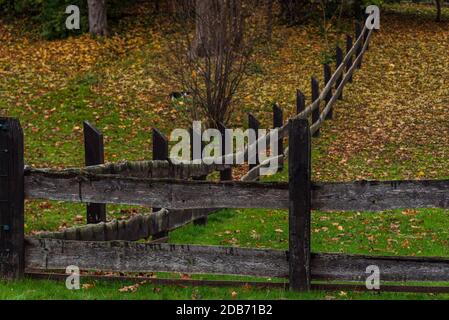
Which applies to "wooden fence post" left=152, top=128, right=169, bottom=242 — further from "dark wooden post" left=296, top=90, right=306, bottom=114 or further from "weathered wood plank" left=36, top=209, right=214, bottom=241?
"dark wooden post" left=296, top=90, right=306, bottom=114

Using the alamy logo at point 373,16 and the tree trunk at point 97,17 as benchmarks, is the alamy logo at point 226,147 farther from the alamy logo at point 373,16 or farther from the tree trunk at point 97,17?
the alamy logo at point 373,16

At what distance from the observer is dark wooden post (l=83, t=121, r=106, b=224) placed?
367 inches

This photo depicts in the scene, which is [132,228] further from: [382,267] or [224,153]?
[224,153]

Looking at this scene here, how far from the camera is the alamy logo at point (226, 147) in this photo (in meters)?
12.7

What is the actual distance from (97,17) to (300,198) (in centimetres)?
2187

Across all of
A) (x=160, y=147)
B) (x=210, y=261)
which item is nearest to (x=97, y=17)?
(x=160, y=147)

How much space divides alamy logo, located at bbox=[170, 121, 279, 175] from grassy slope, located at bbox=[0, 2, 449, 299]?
81cm

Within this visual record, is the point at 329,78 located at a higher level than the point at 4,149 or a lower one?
higher

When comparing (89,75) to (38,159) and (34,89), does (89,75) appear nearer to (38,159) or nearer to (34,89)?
(34,89)

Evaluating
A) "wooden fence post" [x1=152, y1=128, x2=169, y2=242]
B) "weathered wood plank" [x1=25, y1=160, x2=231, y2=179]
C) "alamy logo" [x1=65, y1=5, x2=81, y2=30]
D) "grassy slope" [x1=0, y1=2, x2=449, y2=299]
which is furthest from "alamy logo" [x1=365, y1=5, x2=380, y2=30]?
"wooden fence post" [x1=152, y1=128, x2=169, y2=242]

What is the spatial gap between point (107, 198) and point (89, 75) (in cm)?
1643

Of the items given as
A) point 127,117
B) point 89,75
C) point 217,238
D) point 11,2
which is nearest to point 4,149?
point 217,238

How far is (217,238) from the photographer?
10766 mm

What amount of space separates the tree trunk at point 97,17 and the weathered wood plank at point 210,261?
69.6 ft
